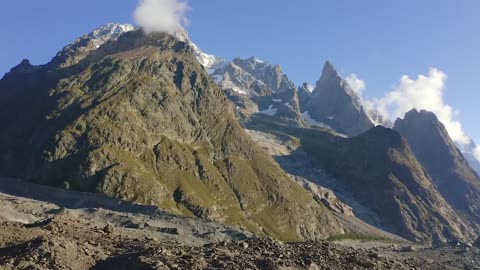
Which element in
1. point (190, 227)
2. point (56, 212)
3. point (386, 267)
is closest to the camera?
point (386, 267)

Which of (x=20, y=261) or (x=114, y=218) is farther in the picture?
(x=114, y=218)

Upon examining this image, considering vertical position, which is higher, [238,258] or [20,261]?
[238,258]

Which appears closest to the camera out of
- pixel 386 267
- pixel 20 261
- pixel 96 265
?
pixel 20 261

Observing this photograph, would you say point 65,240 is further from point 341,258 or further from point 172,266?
point 341,258

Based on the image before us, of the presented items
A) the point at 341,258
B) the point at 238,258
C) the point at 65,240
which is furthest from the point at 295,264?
the point at 65,240

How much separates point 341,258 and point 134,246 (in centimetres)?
2317

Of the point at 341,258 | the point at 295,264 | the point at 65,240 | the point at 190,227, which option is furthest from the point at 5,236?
the point at 190,227

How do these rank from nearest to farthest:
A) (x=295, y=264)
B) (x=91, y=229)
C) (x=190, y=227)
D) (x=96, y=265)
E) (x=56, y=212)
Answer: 1. (x=96, y=265)
2. (x=295, y=264)
3. (x=91, y=229)
4. (x=56, y=212)
5. (x=190, y=227)

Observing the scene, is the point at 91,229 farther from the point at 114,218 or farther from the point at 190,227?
the point at 190,227

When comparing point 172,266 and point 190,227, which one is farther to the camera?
point 190,227

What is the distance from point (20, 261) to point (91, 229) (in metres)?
16.9

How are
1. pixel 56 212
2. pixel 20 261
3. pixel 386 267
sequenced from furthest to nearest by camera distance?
1. pixel 56 212
2. pixel 386 267
3. pixel 20 261

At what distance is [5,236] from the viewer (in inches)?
2004

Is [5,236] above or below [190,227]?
below
